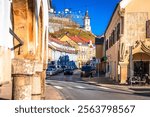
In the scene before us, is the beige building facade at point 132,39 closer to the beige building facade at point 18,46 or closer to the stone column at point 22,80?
the beige building facade at point 18,46

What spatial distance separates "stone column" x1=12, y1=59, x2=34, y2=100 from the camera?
4.78 metres

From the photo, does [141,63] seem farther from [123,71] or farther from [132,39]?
[132,39]

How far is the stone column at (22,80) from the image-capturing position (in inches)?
188

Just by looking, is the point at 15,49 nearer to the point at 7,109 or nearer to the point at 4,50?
the point at 7,109

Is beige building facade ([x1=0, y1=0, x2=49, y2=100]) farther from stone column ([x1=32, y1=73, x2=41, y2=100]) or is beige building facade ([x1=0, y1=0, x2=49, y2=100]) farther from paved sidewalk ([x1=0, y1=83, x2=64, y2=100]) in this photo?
paved sidewalk ([x1=0, y1=83, x2=64, y2=100])

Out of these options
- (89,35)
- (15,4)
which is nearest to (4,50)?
(15,4)

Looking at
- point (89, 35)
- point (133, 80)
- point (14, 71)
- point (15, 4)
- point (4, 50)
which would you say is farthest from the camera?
point (89, 35)

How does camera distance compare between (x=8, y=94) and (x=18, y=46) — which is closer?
(x=18, y=46)

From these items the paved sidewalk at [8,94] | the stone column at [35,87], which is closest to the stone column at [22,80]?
the paved sidewalk at [8,94]

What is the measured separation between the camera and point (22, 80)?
4.98 metres

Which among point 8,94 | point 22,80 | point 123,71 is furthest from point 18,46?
point 123,71

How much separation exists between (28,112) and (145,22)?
74.1ft

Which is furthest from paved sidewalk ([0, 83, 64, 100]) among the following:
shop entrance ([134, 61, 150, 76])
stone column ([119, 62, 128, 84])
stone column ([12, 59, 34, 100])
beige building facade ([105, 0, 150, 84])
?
shop entrance ([134, 61, 150, 76])

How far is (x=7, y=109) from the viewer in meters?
4.14
